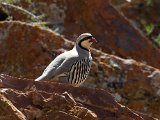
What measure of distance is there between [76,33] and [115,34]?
3.60 feet

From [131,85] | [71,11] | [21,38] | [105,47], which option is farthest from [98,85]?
[71,11]

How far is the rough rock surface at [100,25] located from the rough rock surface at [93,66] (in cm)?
220

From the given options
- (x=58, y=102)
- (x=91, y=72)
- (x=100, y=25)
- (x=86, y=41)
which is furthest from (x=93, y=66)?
(x=58, y=102)

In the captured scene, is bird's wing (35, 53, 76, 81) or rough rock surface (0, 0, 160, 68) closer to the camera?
bird's wing (35, 53, 76, 81)

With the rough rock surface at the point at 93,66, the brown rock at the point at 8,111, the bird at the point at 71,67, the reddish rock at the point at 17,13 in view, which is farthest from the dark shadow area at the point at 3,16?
the brown rock at the point at 8,111

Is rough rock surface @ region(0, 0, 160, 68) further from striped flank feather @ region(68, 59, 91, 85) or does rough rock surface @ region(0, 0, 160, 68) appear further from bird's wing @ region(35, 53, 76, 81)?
bird's wing @ region(35, 53, 76, 81)

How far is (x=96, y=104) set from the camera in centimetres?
923

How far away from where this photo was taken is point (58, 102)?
334 inches

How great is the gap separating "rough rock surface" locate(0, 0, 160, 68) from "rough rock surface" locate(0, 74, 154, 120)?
7.93m

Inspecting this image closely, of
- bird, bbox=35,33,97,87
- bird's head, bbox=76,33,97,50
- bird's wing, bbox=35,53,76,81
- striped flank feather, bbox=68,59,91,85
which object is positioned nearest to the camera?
bird's wing, bbox=35,53,76,81

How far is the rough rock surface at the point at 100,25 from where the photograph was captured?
57.4 ft

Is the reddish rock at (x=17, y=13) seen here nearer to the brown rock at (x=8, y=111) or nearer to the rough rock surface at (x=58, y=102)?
the rough rock surface at (x=58, y=102)

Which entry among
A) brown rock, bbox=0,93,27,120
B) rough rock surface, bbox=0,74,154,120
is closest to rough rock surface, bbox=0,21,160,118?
rough rock surface, bbox=0,74,154,120

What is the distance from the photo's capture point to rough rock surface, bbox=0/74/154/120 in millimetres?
8406
